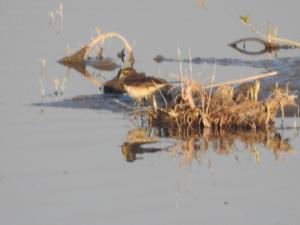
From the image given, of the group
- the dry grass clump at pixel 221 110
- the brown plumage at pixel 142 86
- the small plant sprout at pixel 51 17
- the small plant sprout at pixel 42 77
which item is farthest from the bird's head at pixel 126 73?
the small plant sprout at pixel 51 17

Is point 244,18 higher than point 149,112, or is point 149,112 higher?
point 244,18

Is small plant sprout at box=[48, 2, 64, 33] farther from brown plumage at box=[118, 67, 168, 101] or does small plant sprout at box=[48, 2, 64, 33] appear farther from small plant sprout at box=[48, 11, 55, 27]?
brown plumage at box=[118, 67, 168, 101]

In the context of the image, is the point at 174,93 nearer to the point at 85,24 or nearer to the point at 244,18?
the point at 244,18

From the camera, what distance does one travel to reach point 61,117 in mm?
14297

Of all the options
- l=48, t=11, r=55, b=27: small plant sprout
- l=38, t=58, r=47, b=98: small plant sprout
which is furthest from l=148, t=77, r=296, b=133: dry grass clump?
l=48, t=11, r=55, b=27: small plant sprout

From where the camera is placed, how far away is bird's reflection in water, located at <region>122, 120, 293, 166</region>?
1203 cm

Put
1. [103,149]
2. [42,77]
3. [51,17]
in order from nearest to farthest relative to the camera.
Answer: [103,149] < [42,77] < [51,17]

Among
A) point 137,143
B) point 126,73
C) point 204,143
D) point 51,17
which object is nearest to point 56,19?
point 51,17

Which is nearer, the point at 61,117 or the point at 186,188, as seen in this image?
the point at 186,188

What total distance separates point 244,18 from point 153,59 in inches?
282

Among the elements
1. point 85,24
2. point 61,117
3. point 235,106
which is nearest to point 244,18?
point 235,106

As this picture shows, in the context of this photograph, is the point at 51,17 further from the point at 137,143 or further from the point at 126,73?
the point at 137,143

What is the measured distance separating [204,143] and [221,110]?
0.80 metres

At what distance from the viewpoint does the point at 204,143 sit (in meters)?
12.6
